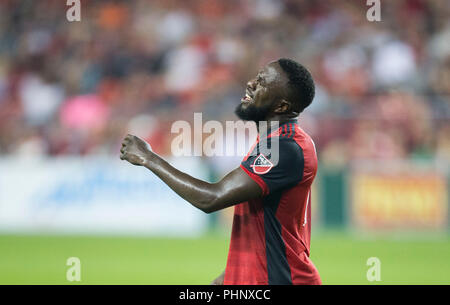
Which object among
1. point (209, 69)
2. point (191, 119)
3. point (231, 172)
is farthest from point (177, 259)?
point (231, 172)

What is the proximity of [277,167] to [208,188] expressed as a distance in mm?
424

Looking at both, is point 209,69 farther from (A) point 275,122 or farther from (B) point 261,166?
(B) point 261,166

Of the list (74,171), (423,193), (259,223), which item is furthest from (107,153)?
(259,223)

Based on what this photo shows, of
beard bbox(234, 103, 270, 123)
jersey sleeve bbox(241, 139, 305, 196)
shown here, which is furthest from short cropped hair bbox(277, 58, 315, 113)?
jersey sleeve bbox(241, 139, 305, 196)

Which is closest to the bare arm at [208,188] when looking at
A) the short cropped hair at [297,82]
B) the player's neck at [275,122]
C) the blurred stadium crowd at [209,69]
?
the player's neck at [275,122]

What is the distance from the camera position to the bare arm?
12.2 feet

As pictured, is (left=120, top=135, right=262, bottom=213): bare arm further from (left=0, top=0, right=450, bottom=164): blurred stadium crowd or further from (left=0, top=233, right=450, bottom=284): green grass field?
(left=0, top=0, right=450, bottom=164): blurred stadium crowd

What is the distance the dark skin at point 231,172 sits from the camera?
12.2 feet

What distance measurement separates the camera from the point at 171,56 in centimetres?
1566

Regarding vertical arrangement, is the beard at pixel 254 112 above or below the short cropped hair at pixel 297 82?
below

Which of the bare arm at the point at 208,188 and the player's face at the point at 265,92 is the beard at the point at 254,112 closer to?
the player's face at the point at 265,92

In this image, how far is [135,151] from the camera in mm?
3920

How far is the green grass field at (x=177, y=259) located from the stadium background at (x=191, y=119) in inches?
1.5

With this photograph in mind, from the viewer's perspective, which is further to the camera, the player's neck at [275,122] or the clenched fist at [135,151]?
the player's neck at [275,122]
